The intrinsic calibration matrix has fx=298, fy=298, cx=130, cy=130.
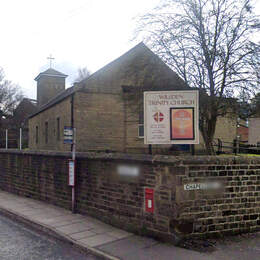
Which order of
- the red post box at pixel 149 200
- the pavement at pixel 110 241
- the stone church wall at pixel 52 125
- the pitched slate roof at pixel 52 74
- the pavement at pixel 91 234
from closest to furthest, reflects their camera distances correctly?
1. the pavement at pixel 110 241
2. the pavement at pixel 91 234
3. the red post box at pixel 149 200
4. the stone church wall at pixel 52 125
5. the pitched slate roof at pixel 52 74

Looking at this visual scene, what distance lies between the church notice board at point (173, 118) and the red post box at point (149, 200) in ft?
4.36

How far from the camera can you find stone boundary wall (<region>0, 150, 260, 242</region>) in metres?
5.84

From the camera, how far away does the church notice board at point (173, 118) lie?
706 centimetres

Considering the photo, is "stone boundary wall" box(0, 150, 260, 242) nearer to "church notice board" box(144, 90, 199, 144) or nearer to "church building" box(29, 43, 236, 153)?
"church notice board" box(144, 90, 199, 144)

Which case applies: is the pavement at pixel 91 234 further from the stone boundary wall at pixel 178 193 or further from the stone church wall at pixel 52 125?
the stone church wall at pixel 52 125

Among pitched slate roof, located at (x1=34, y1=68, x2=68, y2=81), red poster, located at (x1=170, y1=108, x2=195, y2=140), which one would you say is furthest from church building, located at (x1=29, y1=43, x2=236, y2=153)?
pitched slate roof, located at (x1=34, y1=68, x2=68, y2=81)

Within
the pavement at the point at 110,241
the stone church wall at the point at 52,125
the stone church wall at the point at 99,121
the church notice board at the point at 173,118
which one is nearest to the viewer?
the pavement at the point at 110,241

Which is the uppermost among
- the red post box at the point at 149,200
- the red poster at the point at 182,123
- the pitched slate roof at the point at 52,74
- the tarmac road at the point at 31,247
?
the pitched slate roof at the point at 52,74

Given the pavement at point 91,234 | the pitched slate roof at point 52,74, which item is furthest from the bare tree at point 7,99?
the pavement at point 91,234

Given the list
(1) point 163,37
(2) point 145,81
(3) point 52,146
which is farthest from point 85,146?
(1) point 163,37

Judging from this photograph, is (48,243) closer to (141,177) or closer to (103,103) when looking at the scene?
(141,177)

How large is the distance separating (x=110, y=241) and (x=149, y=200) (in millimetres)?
1129

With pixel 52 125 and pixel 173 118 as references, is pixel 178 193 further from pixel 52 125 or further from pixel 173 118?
pixel 52 125

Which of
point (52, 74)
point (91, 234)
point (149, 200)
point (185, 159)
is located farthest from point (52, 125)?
point (185, 159)
